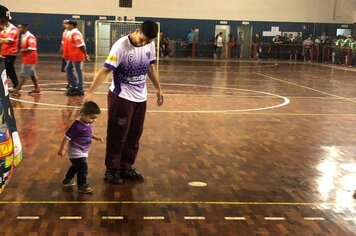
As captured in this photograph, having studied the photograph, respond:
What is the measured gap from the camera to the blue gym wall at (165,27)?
32.2 m

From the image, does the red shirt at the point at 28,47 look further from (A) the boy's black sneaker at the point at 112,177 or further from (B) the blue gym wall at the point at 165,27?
(B) the blue gym wall at the point at 165,27

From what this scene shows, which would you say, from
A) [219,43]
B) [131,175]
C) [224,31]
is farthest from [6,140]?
[224,31]

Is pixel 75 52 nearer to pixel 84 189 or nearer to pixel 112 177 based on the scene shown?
pixel 112 177

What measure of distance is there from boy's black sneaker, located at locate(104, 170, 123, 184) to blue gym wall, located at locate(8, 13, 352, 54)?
27676 mm

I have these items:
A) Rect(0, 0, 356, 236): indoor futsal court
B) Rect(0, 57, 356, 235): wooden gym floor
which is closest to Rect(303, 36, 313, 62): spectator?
Rect(0, 0, 356, 236): indoor futsal court

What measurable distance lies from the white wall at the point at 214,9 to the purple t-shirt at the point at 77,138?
92.8ft

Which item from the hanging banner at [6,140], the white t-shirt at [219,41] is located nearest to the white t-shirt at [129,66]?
the hanging banner at [6,140]

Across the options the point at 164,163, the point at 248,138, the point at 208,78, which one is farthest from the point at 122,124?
the point at 208,78

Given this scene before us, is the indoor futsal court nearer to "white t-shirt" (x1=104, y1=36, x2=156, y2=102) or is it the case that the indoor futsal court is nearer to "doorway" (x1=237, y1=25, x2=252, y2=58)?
"white t-shirt" (x1=104, y1=36, x2=156, y2=102)

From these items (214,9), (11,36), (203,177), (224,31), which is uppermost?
(214,9)

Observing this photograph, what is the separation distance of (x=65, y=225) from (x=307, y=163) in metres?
→ 3.66

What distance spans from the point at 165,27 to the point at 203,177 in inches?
1110

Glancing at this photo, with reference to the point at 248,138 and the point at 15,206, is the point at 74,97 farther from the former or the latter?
the point at 15,206

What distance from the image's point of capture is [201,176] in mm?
6102
